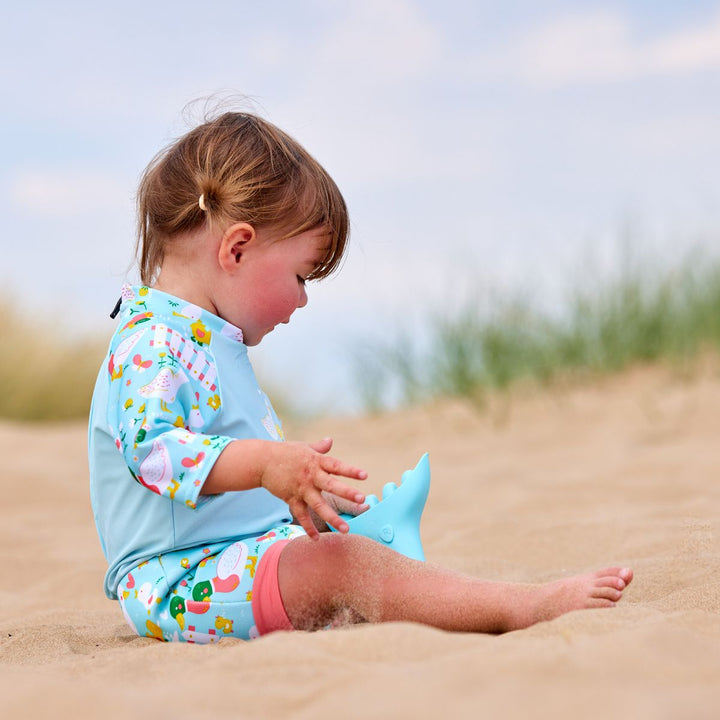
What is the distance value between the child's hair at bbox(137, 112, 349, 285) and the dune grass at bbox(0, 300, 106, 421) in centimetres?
591

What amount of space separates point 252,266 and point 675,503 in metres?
1.84

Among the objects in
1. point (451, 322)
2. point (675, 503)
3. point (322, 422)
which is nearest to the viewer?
point (675, 503)

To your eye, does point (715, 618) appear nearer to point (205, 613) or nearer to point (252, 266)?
point (205, 613)

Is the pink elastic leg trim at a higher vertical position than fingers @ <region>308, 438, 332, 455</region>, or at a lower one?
lower

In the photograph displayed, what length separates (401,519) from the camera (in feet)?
6.72

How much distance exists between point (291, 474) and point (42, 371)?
21.6ft

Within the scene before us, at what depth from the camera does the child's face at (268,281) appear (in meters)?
2.08

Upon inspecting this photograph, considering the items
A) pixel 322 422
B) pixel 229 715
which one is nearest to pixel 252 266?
pixel 229 715

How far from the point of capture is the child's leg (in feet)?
5.96

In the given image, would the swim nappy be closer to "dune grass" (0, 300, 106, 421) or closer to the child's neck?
the child's neck

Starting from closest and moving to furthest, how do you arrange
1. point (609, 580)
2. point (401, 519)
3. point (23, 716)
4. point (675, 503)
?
point (23, 716)
point (609, 580)
point (401, 519)
point (675, 503)

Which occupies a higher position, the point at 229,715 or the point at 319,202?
the point at 319,202

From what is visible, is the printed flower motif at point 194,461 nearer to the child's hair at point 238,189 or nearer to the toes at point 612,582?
the child's hair at point 238,189

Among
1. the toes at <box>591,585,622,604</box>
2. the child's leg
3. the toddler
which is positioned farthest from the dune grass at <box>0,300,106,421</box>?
the toes at <box>591,585,622,604</box>
